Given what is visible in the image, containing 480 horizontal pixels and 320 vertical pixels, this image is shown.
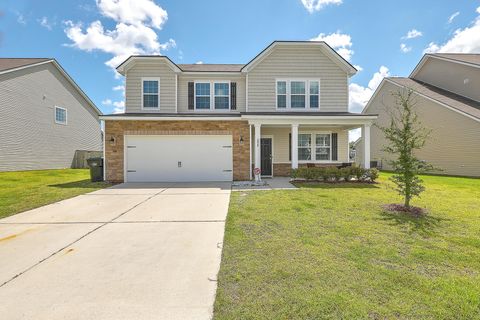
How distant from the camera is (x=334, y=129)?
15180 millimetres

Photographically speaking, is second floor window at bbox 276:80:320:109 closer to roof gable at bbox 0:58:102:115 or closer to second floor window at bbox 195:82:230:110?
second floor window at bbox 195:82:230:110

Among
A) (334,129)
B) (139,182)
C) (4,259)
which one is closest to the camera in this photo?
(4,259)

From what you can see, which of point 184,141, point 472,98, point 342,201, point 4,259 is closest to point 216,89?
point 184,141

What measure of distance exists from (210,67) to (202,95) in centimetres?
253

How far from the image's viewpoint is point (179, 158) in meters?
12.7

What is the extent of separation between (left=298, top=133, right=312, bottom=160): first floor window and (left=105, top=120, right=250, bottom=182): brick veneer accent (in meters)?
3.91

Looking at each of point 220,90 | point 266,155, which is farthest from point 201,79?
point 266,155

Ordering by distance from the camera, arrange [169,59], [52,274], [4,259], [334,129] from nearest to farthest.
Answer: [52,274] < [4,259] < [169,59] < [334,129]

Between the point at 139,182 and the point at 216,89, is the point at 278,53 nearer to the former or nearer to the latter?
the point at 216,89

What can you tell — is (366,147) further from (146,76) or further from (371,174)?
(146,76)

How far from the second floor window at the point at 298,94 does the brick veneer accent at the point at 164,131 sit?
3.20 m

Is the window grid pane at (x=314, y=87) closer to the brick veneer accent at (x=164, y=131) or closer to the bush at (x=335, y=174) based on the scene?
the brick veneer accent at (x=164, y=131)

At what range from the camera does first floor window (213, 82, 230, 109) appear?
48.3ft

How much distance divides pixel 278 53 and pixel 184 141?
23.8ft
